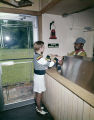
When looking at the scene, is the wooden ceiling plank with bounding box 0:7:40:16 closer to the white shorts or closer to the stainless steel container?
the stainless steel container

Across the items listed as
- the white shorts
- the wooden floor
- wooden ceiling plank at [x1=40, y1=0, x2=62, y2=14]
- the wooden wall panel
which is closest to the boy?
the white shorts

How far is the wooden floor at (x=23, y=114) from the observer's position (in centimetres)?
204

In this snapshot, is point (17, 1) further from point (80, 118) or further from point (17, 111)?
point (17, 111)

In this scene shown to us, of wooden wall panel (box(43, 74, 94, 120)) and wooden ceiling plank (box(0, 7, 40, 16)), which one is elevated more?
wooden ceiling plank (box(0, 7, 40, 16))

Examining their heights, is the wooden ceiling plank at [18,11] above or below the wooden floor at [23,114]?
above

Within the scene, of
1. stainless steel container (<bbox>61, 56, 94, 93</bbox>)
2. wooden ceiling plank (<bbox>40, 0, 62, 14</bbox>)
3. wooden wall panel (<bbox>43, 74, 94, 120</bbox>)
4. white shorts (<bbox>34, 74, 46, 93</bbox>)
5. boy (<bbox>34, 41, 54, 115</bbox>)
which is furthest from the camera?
white shorts (<bbox>34, 74, 46, 93</bbox>)

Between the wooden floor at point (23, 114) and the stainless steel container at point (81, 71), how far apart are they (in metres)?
0.97

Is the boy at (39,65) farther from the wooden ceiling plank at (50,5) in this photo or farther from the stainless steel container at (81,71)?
the wooden ceiling plank at (50,5)

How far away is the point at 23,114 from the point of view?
7.06 feet

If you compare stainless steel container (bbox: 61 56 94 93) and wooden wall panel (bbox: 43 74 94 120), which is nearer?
wooden wall panel (bbox: 43 74 94 120)

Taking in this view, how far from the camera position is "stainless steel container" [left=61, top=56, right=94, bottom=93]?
4.49 feet

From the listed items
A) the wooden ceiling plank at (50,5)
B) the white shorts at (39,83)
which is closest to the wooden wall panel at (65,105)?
the white shorts at (39,83)

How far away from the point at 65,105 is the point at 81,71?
537 millimetres

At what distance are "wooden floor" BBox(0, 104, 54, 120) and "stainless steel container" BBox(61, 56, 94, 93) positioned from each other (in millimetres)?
966
